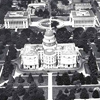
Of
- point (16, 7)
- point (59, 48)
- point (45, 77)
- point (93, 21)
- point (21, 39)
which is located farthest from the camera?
point (16, 7)

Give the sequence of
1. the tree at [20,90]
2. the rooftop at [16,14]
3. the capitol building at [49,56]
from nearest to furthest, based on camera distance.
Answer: the tree at [20,90]
the capitol building at [49,56]
the rooftop at [16,14]

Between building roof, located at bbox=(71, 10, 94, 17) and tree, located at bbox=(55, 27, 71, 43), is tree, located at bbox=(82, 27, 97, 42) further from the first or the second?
building roof, located at bbox=(71, 10, 94, 17)

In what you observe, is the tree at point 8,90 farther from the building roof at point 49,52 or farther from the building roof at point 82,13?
the building roof at point 82,13

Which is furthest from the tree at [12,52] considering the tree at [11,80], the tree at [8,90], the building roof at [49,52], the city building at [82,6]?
the city building at [82,6]

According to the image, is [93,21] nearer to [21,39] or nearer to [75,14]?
[75,14]

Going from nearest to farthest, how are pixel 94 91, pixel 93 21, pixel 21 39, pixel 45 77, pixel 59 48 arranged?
pixel 94 91, pixel 45 77, pixel 59 48, pixel 21 39, pixel 93 21

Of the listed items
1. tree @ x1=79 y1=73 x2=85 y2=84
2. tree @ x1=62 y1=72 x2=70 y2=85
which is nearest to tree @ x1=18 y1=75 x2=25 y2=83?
tree @ x1=62 y1=72 x2=70 y2=85

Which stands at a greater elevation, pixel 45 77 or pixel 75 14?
pixel 75 14

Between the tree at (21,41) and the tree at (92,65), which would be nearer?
the tree at (92,65)

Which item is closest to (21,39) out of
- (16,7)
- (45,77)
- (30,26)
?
(30,26)
